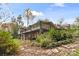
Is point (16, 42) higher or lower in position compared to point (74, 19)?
lower

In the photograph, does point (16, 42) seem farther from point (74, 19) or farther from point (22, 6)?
point (74, 19)

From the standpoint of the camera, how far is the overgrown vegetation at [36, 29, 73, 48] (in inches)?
103

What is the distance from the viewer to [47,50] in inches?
103

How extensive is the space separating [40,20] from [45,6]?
144mm

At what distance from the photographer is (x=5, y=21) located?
261cm

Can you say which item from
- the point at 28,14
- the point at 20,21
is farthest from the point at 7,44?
the point at 28,14

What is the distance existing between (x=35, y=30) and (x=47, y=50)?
226 millimetres

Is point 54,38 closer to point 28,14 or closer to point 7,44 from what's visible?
point 28,14

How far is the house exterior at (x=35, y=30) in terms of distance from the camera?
8.57 feet

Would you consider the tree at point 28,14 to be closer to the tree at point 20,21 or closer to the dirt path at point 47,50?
the tree at point 20,21

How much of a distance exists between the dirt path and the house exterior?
89 millimetres

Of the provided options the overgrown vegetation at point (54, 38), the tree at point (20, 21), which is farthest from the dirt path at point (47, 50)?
the tree at point (20, 21)

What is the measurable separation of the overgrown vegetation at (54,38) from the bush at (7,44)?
22 cm

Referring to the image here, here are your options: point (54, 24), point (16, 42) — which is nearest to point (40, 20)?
point (54, 24)
